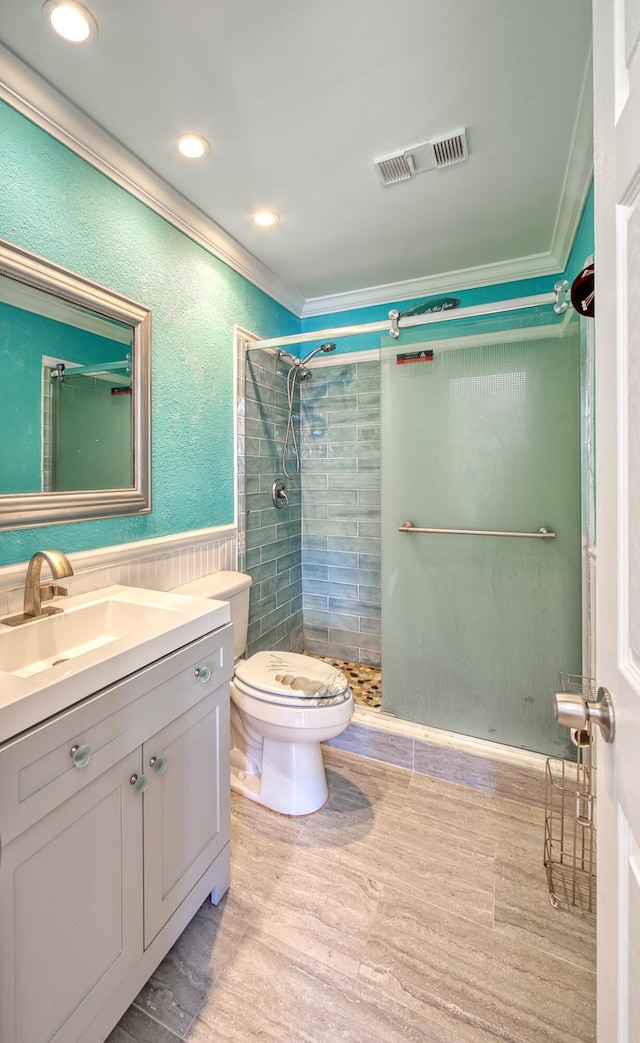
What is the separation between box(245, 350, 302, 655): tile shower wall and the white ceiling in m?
0.75

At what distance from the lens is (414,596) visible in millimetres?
2076

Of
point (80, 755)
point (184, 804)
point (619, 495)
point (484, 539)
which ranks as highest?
point (619, 495)

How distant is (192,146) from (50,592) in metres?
1.57

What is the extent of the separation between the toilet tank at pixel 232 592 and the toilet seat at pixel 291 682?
0.12 meters

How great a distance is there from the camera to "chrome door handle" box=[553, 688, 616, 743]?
0.56 meters

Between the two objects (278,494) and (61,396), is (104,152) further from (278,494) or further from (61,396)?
(278,494)

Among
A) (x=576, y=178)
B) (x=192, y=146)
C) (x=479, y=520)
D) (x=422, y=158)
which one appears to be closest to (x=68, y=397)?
(x=192, y=146)

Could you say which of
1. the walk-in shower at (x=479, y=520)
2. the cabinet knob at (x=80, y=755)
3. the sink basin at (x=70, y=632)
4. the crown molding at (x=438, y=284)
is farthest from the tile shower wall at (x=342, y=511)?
the cabinet knob at (x=80, y=755)

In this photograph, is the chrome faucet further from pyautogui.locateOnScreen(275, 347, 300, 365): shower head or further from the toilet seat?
pyautogui.locateOnScreen(275, 347, 300, 365): shower head

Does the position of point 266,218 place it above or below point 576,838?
above

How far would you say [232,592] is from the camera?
1.76m

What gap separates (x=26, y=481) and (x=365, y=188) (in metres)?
1.67

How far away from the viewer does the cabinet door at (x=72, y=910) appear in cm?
70

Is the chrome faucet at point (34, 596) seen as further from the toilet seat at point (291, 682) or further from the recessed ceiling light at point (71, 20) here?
the recessed ceiling light at point (71, 20)
